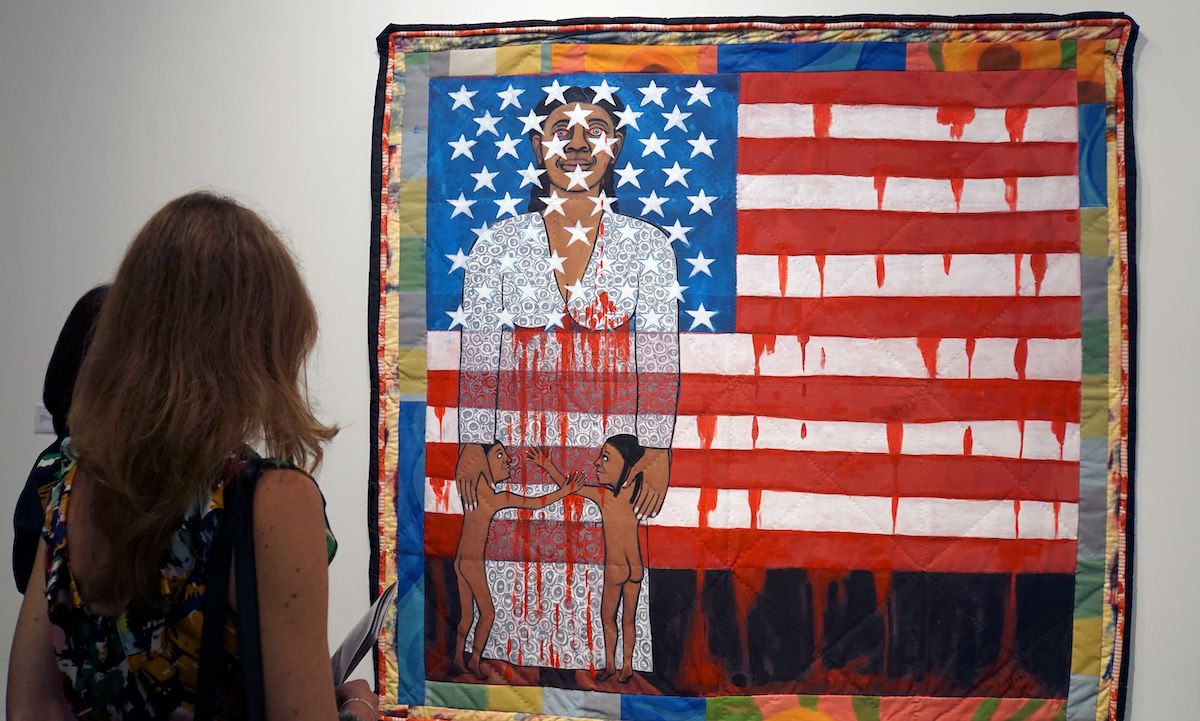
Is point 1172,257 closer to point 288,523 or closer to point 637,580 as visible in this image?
point 637,580

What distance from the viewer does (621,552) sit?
6.07 feet

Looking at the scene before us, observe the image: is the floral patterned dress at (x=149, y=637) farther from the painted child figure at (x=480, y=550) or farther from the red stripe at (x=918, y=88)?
the red stripe at (x=918, y=88)

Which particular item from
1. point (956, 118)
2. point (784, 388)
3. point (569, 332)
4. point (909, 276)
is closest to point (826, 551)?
point (784, 388)

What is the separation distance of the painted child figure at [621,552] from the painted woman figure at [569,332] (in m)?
0.02

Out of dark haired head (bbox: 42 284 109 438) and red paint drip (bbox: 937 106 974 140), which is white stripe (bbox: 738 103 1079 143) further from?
dark haired head (bbox: 42 284 109 438)

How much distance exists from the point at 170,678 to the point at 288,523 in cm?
19

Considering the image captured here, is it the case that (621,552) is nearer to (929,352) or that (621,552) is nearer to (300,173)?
(929,352)

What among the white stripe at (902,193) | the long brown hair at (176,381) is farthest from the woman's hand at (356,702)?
the white stripe at (902,193)

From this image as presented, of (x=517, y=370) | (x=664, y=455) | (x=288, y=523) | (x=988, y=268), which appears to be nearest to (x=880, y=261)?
(x=988, y=268)

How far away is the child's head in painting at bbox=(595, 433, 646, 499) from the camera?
1853 mm

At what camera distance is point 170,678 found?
81 centimetres

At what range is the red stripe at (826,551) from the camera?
1.82 meters

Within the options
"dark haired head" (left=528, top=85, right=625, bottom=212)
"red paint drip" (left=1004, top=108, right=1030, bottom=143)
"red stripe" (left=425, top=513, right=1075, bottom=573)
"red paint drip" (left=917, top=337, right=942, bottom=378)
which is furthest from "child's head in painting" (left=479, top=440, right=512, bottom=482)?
"red paint drip" (left=1004, top=108, right=1030, bottom=143)

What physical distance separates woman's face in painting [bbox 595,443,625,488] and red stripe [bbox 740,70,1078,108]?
79 cm
